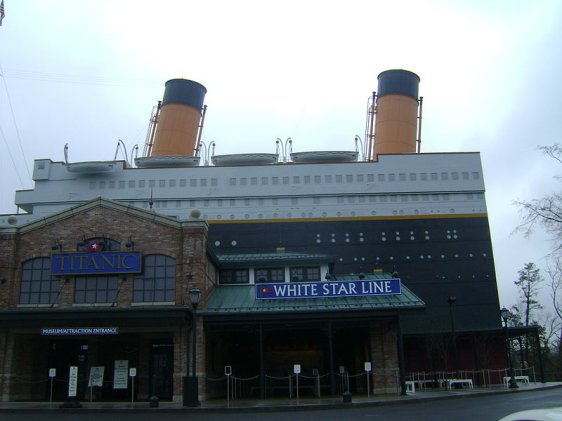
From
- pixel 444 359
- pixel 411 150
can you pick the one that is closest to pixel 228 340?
pixel 444 359

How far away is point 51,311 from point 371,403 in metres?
12.8

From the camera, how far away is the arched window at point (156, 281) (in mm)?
23062

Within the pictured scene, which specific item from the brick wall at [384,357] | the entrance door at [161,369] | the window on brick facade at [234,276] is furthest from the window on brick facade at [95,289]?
the brick wall at [384,357]

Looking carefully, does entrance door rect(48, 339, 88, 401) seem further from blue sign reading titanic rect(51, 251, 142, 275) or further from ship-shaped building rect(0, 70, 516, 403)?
blue sign reading titanic rect(51, 251, 142, 275)

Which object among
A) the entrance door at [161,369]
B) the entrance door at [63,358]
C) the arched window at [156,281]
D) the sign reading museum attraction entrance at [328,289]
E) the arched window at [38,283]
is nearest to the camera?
the arched window at [156,281]

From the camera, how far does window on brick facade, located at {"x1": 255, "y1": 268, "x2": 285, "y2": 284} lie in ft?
90.3

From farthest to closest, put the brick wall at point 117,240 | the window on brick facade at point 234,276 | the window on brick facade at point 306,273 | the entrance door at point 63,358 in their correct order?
the window on brick facade at point 234,276, the window on brick facade at point 306,273, the entrance door at point 63,358, the brick wall at point 117,240

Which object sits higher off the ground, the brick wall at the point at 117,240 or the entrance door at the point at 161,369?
the brick wall at the point at 117,240

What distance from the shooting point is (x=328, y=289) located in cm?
2406

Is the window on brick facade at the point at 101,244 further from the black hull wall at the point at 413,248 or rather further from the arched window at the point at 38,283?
the black hull wall at the point at 413,248

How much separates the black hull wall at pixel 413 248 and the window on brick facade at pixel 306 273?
1335 centimetres

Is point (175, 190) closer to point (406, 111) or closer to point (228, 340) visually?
point (228, 340)

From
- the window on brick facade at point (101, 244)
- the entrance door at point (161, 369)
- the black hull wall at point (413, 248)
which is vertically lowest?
the entrance door at point (161, 369)

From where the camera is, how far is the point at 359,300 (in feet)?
79.0
